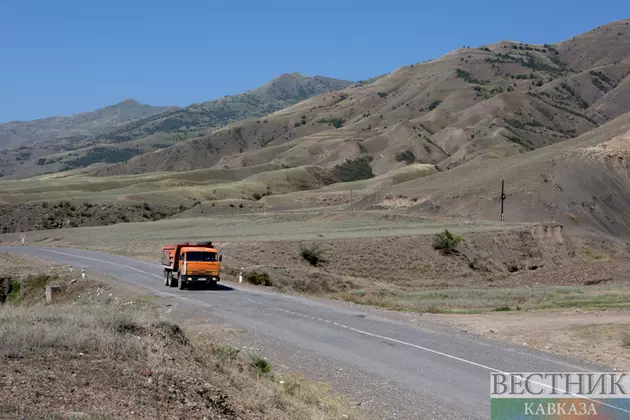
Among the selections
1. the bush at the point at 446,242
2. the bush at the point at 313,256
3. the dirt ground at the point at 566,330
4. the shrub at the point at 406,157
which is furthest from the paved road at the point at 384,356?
the shrub at the point at 406,157

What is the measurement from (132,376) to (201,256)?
24.2 meters

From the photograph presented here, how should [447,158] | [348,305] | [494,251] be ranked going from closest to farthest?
[348,305] < [494,251] < [447,158]

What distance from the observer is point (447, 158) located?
17412 centimetres

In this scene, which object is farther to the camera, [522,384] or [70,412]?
[522,384]

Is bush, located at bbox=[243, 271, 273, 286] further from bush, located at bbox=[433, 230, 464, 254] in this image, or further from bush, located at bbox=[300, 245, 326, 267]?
bush, located at bbox=[433, 230, 464, 254]

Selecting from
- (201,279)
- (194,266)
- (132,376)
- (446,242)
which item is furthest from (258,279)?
(132,376)

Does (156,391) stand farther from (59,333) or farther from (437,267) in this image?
(437,267)

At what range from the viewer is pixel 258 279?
41.3 meters

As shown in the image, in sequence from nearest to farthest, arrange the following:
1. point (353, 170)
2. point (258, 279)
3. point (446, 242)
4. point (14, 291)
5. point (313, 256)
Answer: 1. point (14, 291)
2. point (258, 279)
3. point (313, 256)
4. point (446, 242)
5. point (353, 170)

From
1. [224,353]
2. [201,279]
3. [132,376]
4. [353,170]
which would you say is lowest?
[201,279]

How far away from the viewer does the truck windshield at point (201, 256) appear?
34.8m

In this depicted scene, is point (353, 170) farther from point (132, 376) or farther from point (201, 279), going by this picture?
point (132, 376)

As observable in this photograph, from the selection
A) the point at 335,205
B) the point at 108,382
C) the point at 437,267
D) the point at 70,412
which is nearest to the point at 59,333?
the point at 108,382

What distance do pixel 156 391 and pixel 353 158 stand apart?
173882 millimetres
